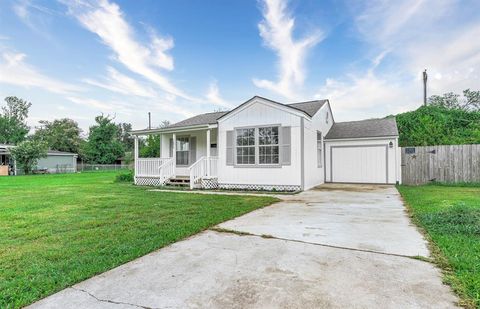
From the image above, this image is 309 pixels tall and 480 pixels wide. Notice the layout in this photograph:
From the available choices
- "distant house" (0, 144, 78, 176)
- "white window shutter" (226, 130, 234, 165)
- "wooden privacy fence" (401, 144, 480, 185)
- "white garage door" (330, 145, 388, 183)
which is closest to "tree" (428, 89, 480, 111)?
"wooden privacy fence" (401, 144, 480, 185)

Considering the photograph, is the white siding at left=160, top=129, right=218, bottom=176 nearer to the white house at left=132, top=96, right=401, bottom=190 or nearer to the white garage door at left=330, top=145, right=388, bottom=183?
the white house at left=132, top=96, right=401, bottom=190

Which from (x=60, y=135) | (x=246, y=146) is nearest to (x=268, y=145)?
(x=246, y=146)

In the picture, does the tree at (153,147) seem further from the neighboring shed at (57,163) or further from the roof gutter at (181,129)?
the neighboring shed at (57,163)

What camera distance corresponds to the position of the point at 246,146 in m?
10.9

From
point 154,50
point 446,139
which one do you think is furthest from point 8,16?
point 446,139

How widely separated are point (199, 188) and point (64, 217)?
6.19 m

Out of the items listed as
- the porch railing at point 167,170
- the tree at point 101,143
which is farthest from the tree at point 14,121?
the porch railing at point 167,170

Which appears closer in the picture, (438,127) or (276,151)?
(276,151)

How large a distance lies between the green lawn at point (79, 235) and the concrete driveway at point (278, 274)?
281 millimetres

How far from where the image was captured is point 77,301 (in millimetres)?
2260

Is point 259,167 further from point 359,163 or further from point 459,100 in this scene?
point 459,100

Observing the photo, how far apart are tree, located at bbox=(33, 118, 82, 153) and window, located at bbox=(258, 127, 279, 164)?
38.4 meters

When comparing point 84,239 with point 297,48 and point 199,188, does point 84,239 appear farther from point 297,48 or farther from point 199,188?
point 297,48

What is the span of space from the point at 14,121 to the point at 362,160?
4716 centimetres
